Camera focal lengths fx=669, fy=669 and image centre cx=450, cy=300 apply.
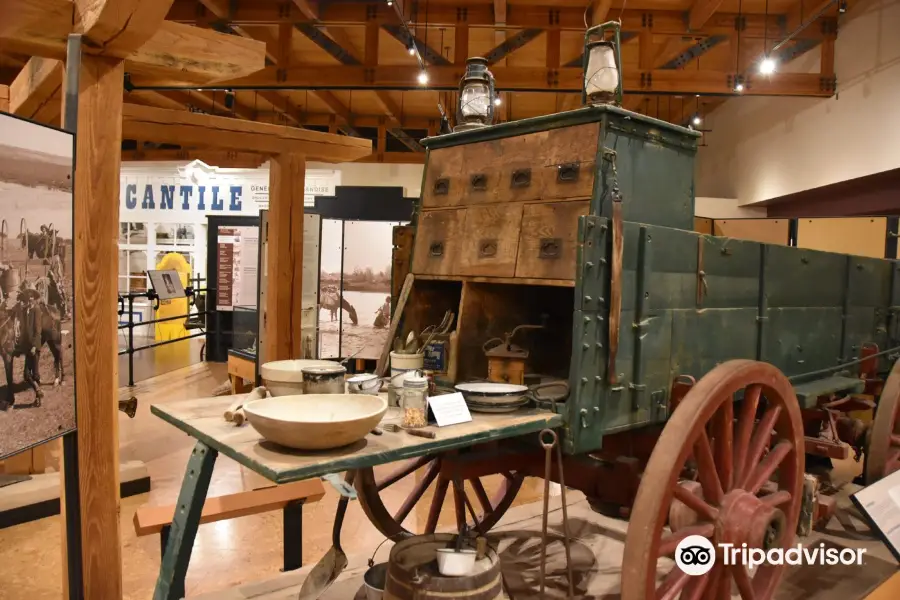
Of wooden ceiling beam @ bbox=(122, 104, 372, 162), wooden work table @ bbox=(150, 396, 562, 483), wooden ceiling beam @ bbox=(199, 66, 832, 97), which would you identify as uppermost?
wooden ceiling beam @ bbox=(199, 66, 832, 97)

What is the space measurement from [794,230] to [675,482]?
5.42 metres

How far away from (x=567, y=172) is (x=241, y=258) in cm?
532

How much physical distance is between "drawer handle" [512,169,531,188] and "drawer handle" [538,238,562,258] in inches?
10.5

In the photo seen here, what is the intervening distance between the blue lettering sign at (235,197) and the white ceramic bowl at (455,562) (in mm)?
8262

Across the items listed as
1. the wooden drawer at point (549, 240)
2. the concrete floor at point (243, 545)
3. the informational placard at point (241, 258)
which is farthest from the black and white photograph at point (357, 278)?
the wooden drawer at point (549, 240)

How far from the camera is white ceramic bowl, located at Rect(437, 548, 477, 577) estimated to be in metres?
2.02

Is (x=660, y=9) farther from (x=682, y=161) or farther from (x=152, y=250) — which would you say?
(x=152, y=250)

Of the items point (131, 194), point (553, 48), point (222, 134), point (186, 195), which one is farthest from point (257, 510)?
point (131, 194)

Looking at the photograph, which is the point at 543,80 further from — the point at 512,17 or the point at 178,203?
the point at 178,203

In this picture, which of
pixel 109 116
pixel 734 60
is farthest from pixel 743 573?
pixel 734 60

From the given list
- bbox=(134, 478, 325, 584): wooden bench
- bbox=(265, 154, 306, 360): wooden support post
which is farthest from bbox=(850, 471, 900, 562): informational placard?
bbox=(265, 154, 306, 360): wooden support post

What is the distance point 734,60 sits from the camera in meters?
6.65

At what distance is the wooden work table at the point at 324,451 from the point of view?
154cm

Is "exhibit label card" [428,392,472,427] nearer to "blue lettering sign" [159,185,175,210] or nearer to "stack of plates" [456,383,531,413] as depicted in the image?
"stack of plates" [456,383,531,413]
